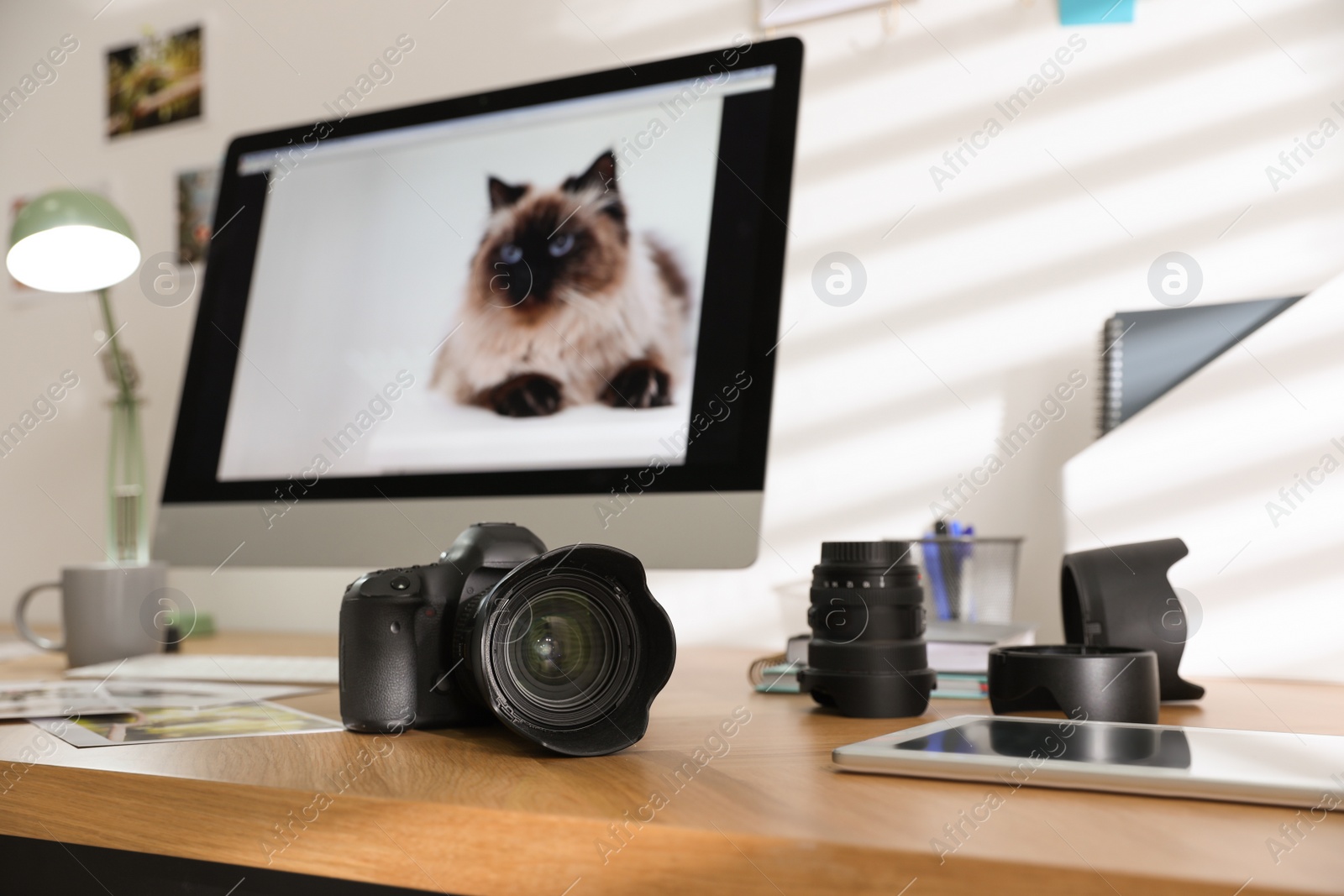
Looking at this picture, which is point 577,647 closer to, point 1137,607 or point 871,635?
point 871,635

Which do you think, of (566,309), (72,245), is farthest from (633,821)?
(72,245)

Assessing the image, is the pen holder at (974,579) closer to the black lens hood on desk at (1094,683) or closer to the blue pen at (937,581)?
the blue pen at (937,581)

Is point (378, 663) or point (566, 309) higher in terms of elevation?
point (566, 309)

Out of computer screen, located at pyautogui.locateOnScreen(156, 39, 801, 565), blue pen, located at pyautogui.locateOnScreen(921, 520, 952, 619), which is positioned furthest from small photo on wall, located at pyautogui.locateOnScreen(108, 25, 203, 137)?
blue pen, located at pyautogui.locateOnScreen(921, 520, 952, 619)

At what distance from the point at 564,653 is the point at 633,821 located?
0.16m

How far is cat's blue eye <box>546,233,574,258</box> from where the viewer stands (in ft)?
2.56

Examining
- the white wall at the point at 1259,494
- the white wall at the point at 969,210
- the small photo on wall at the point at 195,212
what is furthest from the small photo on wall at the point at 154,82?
the white wall at the point at 1259,494

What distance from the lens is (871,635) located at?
56 cm

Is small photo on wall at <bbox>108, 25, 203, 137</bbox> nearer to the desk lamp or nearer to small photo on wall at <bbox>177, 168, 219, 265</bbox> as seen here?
small photo on wall at <bbox>177, 168, 219, 265</bbox>

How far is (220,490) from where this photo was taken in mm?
856

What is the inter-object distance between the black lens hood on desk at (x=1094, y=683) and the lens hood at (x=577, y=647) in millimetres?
188

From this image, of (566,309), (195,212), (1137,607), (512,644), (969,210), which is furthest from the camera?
(195,212)

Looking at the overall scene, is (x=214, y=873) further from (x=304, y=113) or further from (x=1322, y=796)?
(x=304, y=113)

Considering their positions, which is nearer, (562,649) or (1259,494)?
(562,649)
